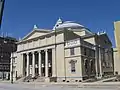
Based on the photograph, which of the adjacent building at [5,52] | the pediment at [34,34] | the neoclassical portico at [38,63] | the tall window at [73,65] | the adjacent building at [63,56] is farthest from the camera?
the adjacent building at [5,52]

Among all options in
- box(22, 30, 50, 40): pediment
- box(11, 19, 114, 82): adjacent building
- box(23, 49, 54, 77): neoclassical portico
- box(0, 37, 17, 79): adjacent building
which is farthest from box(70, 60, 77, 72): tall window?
box(0, 37, 17, 79): adjacent building

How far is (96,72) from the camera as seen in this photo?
48.2 meters

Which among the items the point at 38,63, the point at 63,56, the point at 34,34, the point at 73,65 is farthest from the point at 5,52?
the point at 73,65

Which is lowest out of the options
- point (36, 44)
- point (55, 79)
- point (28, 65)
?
point (55, 79)

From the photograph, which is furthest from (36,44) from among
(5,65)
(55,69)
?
(5,65)

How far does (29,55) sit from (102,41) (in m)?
21.6

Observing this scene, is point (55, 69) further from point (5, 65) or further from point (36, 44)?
point (5, 65)

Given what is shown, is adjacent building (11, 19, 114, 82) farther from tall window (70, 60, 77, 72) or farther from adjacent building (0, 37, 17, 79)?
adjacent building (0, 37, 17, 79)

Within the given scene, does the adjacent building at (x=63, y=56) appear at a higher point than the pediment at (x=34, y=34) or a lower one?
lower

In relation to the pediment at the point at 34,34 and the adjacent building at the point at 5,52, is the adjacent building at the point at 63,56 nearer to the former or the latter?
the pediment at the point at 34,34

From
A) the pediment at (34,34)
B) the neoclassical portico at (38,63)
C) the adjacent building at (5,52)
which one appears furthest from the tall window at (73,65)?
the adjacent building at (5,52)

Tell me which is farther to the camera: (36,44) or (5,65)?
(5,65)

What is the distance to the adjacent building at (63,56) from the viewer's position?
4397 cm

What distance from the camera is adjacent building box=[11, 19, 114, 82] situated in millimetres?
43975
